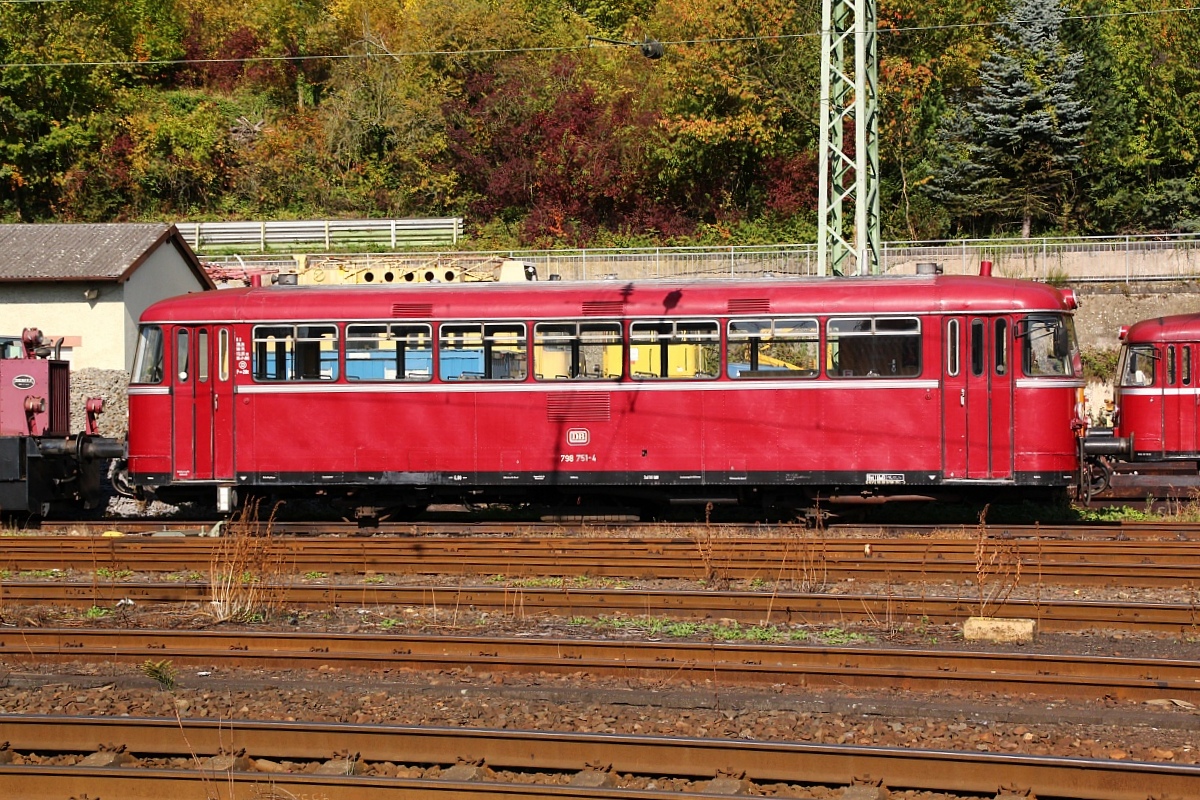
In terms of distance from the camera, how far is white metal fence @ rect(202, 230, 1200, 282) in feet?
120

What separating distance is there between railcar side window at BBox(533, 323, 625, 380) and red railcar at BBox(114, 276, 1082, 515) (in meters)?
0.03

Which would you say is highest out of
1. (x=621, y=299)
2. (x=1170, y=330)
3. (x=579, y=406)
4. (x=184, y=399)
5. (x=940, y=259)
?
(x=940, y=259)

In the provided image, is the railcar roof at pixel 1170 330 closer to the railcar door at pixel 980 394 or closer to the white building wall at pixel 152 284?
the railcar door at pixel 980 394

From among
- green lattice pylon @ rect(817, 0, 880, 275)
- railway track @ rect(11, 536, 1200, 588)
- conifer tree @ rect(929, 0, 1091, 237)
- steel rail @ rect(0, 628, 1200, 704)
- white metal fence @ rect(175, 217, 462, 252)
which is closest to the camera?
steel rail @ rect(0, 628, 1200, 704)

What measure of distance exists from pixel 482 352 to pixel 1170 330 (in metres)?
11.7

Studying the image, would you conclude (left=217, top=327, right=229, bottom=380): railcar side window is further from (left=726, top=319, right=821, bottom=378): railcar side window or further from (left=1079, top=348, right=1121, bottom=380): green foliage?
(left=1079, top=348, right=1121, bottom=380): green foliage

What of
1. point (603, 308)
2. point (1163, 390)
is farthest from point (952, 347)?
point (1163, 390)

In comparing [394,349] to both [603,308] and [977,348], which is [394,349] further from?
[977,348]

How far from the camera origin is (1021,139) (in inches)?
1748

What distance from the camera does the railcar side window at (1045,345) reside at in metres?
16.3

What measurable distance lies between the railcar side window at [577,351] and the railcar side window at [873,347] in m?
2.79

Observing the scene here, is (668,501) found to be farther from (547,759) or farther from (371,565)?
(547,759)

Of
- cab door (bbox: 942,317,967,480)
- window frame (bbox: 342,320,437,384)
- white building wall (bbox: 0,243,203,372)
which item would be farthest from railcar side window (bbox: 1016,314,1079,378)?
white building wall (bbox: 0,243,203,372)

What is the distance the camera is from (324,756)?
24.5 ft
